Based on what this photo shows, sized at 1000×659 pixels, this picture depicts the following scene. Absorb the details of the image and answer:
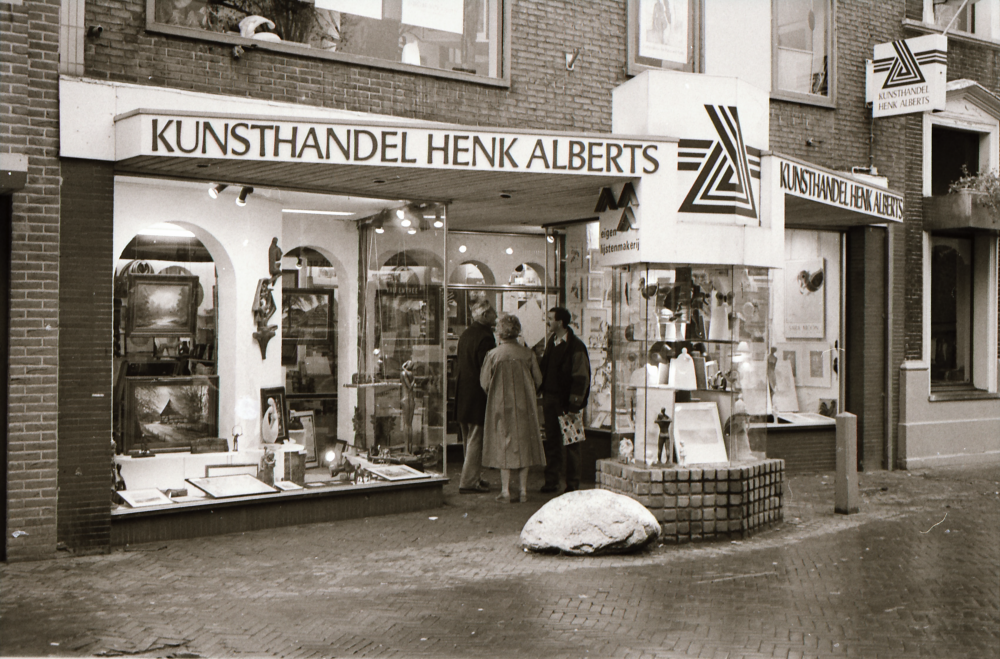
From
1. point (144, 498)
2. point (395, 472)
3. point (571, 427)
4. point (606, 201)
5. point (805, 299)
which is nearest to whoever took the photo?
point (144, 498)

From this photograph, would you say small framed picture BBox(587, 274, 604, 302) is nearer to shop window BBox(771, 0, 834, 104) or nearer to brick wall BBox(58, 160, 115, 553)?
shop window BBox(771, 0, 834, 104)

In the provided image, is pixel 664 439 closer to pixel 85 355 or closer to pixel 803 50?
pixel 85 355

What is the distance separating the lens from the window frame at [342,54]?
8.52 meters

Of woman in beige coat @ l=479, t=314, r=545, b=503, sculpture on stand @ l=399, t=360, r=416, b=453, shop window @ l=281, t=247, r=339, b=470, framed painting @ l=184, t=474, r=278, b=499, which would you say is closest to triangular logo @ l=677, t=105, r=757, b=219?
woman in beige coat @ l=479, t=314, r=545, b=503

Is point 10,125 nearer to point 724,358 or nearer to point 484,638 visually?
point 484,638

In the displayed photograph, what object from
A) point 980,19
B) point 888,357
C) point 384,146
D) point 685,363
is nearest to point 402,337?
point 384,146

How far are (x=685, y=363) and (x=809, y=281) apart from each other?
5.27 meters

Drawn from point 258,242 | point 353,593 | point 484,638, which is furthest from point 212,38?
point 484,638

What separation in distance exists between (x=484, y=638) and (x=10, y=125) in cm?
525

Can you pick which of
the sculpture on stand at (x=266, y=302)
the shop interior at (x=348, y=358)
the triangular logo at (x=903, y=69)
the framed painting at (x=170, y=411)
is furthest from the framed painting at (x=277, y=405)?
the triangular logo at (x=903, y=69)

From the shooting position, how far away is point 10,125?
7.55 metres

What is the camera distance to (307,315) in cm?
994

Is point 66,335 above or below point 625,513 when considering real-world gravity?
above

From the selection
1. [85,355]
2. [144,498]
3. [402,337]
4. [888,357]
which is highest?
[402,337]
